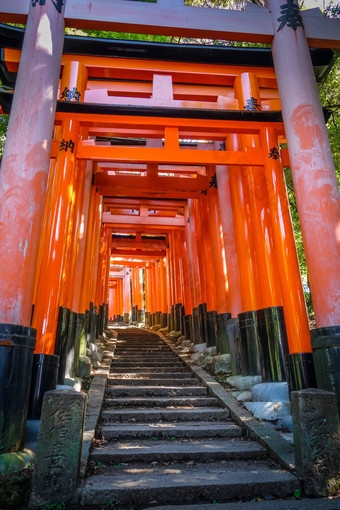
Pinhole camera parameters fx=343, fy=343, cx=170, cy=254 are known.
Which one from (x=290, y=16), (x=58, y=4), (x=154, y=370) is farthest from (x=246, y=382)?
(x=58, y=4)

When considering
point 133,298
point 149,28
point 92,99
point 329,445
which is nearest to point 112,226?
point 92,99

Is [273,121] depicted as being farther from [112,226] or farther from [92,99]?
[112,226]

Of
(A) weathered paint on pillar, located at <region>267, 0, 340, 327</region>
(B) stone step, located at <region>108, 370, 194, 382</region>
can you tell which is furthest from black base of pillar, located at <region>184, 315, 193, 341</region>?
(A) weathered paint on pillar, located at <region>267, 0, 340, 327</region>

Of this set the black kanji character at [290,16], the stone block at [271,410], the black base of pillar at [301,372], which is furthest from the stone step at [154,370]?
the black kanji character at [290,16]

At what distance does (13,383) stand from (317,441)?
2.99 m

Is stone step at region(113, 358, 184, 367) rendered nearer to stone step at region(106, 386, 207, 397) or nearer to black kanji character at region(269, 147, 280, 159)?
stone step at region(106, 386, 207, 397)

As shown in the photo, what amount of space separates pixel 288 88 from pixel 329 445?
4596 mm

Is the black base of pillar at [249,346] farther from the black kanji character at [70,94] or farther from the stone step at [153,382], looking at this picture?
the black kanji character at [70,94]

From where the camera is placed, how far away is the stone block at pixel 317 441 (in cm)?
314

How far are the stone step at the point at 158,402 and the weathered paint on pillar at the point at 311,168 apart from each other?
2651 millimetres

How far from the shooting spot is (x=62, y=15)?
507cm

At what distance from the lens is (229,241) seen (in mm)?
7742

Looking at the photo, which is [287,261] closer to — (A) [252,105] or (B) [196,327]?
(A) [252,105]

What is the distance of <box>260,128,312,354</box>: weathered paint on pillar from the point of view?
4777 mm
